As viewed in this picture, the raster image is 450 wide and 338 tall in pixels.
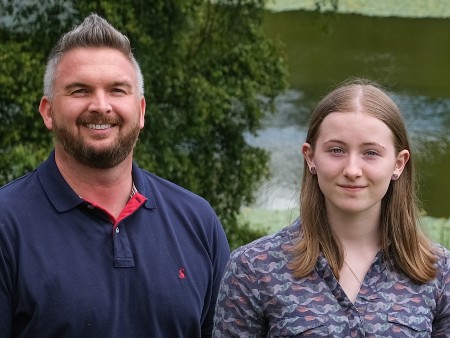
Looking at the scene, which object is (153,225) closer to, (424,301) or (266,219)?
(424,301)

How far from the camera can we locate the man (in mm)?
3014

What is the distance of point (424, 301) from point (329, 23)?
674 centimetres

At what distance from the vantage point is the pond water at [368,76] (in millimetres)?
13430

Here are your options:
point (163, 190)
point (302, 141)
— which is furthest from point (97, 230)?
point (302, 141)

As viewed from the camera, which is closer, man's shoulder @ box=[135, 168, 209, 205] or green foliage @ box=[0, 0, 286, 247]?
man's shoulder @ box=[135, 168, 209, 205]

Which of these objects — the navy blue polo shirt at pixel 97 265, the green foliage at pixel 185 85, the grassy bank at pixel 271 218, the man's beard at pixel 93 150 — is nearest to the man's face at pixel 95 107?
the man's beard at pixel 93 150

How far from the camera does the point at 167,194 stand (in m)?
3.36

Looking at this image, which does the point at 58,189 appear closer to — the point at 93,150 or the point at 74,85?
the point at 93,150

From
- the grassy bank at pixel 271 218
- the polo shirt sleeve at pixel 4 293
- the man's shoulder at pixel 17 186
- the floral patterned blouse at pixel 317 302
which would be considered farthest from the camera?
the grassy bank at pixel 271 218

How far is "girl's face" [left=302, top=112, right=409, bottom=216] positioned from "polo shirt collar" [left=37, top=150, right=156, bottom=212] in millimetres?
685

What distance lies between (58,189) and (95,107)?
0.25 meters

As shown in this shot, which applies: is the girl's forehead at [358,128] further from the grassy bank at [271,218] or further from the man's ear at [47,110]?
the grassy bank at [271,218]

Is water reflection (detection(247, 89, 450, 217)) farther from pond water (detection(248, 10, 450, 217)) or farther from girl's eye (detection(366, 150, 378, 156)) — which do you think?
girl's eye (detection(366, 150, 378, 156))

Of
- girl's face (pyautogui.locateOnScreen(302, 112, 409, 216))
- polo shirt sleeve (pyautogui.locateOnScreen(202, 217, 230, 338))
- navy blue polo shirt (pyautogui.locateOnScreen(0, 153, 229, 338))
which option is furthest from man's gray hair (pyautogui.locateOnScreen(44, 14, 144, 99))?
girl's face (pyautogui.locateOnScreen(302, 112, 409, 216))
